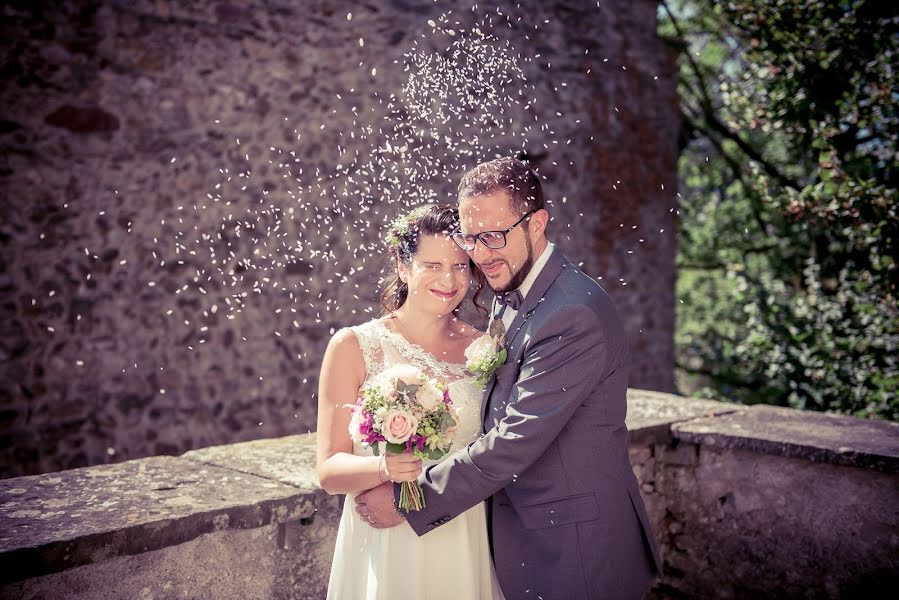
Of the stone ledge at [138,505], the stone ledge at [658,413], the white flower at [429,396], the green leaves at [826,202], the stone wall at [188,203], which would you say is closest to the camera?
the stone ledge at [138,505]

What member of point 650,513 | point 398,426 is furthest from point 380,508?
point 650,513

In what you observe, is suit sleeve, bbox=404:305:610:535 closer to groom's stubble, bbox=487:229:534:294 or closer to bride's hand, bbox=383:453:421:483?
bride's hand, bbox=383:453:421:483

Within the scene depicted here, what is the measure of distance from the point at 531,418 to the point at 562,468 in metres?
0.21

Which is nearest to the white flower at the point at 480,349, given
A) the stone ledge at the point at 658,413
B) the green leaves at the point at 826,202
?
the stone ledge at the point at 658,413

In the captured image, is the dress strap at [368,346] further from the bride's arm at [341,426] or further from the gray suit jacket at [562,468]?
the gray suit jacket at [562,468]

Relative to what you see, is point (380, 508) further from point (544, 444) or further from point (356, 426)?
point (544, 444)

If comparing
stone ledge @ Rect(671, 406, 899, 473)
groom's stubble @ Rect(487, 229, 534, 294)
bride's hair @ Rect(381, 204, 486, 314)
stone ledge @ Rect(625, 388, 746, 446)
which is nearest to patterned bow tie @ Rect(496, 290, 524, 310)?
groom's stubble @ Rect(487, 229, 534, 294)

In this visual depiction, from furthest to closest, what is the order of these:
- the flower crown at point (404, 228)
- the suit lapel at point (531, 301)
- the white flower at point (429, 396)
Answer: the flower crown at point (404, 228) → the suit lapel at point (531, 301) → the white flower at point (429, 396)

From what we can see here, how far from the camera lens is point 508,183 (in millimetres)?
2453

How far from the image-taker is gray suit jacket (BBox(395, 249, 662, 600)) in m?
2.28

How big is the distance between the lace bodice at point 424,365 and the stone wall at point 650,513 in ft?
1.70

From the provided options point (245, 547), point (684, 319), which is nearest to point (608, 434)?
point (245, 547)

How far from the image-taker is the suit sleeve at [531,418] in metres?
2.25

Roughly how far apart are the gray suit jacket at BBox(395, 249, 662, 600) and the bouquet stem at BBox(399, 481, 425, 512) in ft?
0.07
